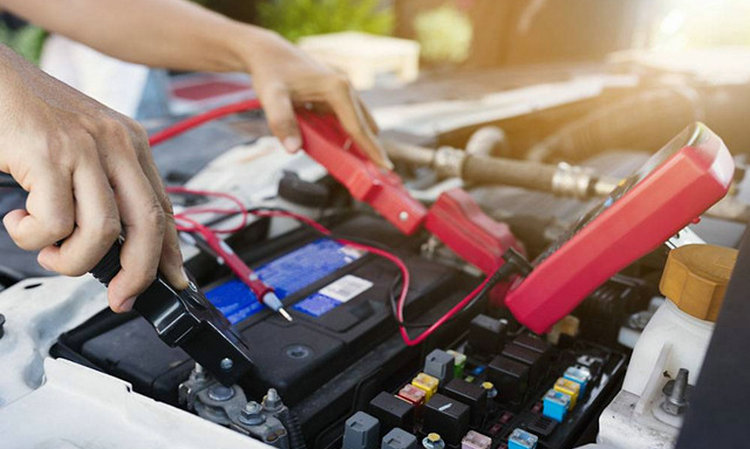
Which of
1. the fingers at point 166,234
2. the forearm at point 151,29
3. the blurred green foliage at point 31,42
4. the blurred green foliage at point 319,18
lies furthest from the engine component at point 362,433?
the blurred green foliage at point 319,18

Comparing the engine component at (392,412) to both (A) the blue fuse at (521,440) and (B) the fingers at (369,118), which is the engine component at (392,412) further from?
(B) the fingers at (369,118)

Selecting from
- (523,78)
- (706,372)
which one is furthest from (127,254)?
(523,78)

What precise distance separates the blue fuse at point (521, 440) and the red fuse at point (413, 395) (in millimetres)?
96

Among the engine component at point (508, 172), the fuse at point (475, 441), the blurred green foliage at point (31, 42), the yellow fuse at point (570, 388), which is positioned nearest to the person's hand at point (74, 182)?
the fuse at point (475, 441)

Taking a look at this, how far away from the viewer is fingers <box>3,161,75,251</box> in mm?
529

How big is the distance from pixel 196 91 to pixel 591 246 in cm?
473

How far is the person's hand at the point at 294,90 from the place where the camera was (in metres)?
1.12

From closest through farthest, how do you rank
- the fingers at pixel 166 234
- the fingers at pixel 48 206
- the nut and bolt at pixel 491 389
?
the fingers at pixel 48 206 → the fingers at pixel 166 234 → the nut and bolt at pixel 491 389

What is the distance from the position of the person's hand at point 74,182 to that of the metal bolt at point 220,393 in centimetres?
13

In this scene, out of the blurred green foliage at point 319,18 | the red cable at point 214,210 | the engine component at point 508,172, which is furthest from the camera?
the blurred green foliage at point 319,18

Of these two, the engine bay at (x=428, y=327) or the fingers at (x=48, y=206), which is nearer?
the fingers at (x=48, y=206)

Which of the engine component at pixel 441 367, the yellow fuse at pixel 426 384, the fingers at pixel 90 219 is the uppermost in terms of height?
the fingers at pixel 90 219

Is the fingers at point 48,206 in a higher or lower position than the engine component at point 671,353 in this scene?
higher

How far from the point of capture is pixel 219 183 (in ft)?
4.29
